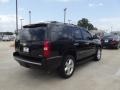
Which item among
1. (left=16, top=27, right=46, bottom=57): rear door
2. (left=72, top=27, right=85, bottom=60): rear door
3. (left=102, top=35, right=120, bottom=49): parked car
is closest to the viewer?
(left=16, top=27, right=46, bottom=57): rear door

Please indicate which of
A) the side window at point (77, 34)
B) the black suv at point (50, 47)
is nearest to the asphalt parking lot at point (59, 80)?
the black suv at point (50, 47)

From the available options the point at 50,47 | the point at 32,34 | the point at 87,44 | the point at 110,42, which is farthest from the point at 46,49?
the point at 110,42

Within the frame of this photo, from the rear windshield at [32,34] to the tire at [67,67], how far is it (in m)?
1.15

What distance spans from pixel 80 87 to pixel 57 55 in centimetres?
118

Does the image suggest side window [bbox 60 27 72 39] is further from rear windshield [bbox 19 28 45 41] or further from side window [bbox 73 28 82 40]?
rear windshield [bbox 19 28 45 41]

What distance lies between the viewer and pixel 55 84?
211 inches

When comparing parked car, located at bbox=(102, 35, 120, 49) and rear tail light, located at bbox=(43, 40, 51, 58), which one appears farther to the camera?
parked car, located at bbox=(102, 35, 120, 49)

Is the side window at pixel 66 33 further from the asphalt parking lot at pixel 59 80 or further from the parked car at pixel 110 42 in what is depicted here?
the parked car at pixel 110 42

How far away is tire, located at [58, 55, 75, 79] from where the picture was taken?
19.0 feet

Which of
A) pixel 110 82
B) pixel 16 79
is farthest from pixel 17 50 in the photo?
pixel 110 82

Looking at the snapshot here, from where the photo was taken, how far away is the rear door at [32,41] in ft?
17.1

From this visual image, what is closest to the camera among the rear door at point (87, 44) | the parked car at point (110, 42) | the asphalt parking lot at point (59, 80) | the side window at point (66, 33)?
the asphalt parking lot at point (59, 80)

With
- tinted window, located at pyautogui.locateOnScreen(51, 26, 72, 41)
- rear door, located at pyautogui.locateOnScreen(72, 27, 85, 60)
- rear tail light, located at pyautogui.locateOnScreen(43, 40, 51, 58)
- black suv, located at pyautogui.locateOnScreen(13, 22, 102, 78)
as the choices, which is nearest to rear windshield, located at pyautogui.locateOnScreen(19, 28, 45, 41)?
black suv, located at pyautogui.locateOnScreen(13, 22, 102, 78)

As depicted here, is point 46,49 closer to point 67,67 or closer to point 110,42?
point 67,67
